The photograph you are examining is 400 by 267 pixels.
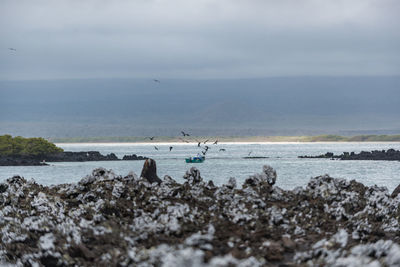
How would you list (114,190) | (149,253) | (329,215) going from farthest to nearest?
(114,190) → (329,215) → (149,253)

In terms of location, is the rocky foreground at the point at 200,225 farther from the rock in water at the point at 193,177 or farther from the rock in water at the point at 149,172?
the rock in water at the point at 149,172

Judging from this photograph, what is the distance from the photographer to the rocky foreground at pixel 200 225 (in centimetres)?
1020

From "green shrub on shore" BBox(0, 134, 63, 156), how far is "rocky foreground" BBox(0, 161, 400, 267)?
125m

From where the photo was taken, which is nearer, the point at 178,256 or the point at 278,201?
the point at 178,256

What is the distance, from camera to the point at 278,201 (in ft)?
53.8

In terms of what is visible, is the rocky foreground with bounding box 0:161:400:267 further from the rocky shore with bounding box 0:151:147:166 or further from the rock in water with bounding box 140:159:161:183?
the rocky shore with bounding box 0:151:147:166

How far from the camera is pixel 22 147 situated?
141 metres

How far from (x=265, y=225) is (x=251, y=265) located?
4.29 m

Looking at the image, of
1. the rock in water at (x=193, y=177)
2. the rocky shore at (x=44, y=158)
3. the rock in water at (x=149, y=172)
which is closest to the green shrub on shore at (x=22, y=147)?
the rocky shore at (x=44, y=158)

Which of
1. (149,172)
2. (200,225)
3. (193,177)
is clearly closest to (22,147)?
(149,172)

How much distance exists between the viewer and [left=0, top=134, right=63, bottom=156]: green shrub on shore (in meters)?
140

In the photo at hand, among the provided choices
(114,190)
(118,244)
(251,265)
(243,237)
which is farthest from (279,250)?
(114,190)

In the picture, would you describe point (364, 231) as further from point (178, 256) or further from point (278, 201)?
point (178, 256)

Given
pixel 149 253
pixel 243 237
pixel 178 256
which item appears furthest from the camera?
pixel 243 237
